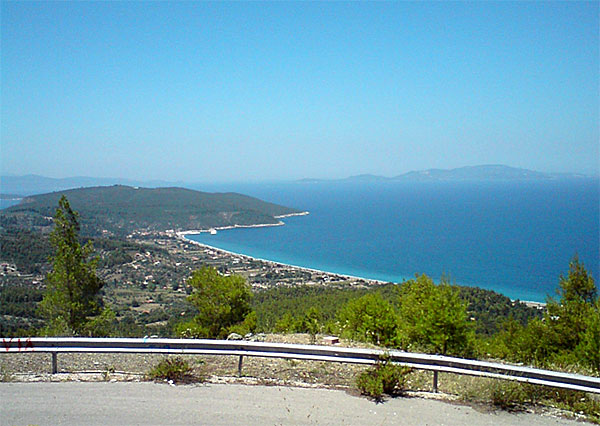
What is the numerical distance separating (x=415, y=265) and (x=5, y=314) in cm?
6973

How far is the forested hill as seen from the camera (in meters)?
146

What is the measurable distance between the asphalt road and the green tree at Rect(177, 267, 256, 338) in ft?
33.9

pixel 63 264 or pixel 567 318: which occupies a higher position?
pixel 63 264

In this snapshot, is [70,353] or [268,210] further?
[268,210]

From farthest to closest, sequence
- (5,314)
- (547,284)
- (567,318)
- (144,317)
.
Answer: (547,284)
(144,317)
(5,314)
(567,318)

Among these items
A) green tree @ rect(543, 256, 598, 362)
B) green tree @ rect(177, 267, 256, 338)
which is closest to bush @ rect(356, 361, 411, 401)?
green tree @ rect(543, 256, 598, 362)

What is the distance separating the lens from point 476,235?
126562mm

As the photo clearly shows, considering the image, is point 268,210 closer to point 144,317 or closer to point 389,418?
point 144,317

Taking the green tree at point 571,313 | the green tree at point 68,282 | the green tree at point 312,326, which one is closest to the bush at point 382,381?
the green tree at point 312,326

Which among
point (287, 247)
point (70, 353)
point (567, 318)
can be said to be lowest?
point (287, 247)

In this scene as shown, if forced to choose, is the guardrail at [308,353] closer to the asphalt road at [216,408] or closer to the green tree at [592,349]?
the asphalt road at [216,408]

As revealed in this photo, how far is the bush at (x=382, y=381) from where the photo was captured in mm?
6012

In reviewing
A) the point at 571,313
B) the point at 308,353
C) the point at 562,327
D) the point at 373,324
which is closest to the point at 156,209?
the point at 571,313

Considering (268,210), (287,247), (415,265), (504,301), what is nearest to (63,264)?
(504,301)
